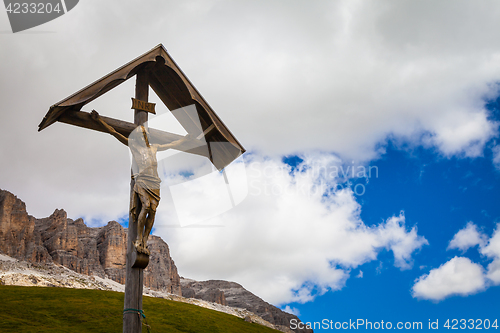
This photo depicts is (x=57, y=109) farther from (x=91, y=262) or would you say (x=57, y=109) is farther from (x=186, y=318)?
(x=91, y=262)

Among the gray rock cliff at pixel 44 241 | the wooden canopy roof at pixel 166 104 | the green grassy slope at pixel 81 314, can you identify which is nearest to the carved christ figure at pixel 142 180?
the wooden canopy roof at pixel 166 104

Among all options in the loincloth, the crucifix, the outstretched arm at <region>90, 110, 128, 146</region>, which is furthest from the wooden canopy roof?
the loincloth

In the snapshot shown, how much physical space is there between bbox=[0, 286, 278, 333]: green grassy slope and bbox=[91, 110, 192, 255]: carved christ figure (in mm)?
34224

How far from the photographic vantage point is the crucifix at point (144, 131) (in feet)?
19.2

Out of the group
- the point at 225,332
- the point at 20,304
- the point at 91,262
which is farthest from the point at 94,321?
the point at 91,262

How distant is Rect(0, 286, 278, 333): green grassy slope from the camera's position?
3838cm

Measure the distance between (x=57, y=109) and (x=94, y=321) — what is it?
137ft

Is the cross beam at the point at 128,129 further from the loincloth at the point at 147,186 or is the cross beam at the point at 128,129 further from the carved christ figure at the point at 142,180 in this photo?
the loincloth at the point at 147,186

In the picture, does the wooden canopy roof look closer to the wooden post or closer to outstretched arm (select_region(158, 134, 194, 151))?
outstretched arm (select_region(158, 134, 194, 151))

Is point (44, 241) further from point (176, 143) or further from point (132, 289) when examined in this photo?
point (132, 289)

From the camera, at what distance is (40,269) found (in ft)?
482

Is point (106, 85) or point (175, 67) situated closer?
point (106, 85)

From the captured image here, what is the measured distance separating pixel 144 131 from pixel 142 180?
96cm

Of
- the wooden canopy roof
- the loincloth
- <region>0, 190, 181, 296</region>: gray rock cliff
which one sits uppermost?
<region>0, 190, 181, 296</region>: gray rock cliff
